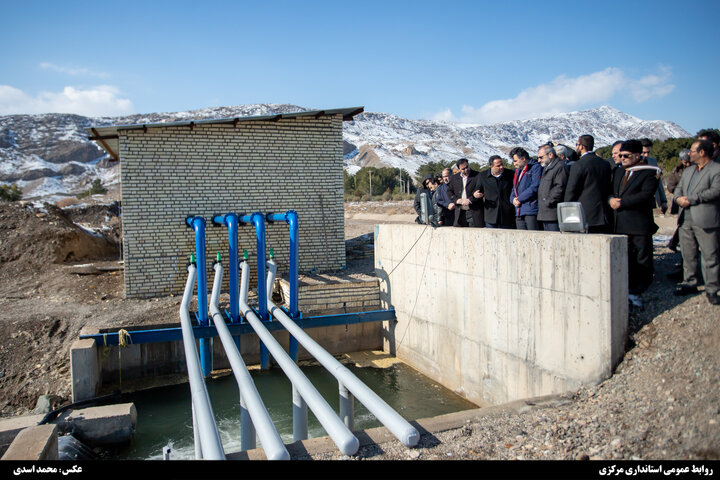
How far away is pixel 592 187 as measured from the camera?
5637 mm

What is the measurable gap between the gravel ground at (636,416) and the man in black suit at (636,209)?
58cm

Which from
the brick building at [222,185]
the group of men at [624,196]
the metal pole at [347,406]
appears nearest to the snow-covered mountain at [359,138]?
the brick building at [222,185]

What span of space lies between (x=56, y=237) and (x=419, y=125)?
426 ft

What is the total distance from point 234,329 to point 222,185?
3.39 metres

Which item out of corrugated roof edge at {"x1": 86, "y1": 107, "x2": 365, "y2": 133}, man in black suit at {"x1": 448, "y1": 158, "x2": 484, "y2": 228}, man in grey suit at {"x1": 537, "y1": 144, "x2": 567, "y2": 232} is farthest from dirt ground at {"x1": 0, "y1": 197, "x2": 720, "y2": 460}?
corrugated roof edge at {"x1": 86, "y1": 107, "x2": 365, "y2": 133}

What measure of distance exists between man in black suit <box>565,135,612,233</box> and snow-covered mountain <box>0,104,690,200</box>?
1884 inches

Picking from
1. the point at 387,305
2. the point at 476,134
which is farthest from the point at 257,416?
the point at 476,134

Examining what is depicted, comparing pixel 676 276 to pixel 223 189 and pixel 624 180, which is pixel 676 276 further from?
pixel 223 189

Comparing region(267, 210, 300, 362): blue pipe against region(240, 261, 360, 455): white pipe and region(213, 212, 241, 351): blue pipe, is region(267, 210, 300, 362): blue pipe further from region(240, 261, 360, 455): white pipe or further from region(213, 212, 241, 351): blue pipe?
region(240, 261, 360, 455): white pipe

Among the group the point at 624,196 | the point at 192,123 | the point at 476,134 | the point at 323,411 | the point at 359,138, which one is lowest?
the point at 323,411

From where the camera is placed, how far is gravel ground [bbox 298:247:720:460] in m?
3.39

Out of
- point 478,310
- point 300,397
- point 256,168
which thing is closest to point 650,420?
→ point 300,397

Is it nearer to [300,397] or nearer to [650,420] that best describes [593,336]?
[650,420]
